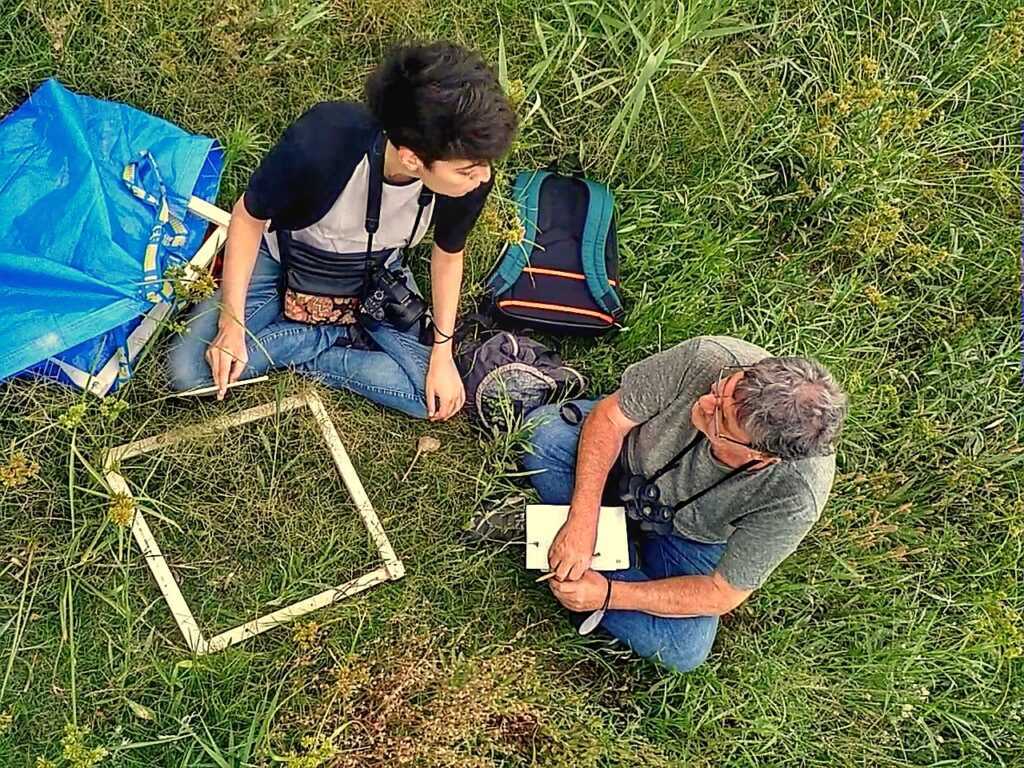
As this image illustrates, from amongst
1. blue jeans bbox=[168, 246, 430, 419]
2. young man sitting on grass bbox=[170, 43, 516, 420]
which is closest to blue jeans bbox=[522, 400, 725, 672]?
young man sitting on grass bbox=[170, 43, 516, 420]

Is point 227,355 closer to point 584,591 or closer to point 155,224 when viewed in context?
point 155,224

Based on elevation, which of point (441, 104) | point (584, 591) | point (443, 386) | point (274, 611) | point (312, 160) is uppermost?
point (441, 104)

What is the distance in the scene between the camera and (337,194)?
264cm

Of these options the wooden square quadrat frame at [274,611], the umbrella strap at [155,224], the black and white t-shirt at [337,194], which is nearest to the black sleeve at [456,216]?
the black and white t-shirt at [337,194]

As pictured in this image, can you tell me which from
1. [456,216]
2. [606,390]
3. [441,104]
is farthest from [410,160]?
[606,390]

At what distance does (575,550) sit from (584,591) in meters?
0.14

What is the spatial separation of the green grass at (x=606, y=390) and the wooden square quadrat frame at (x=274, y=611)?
5cm

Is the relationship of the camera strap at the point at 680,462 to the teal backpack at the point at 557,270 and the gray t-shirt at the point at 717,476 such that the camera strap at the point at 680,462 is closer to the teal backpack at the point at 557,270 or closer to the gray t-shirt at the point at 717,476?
the gray t-shirt at the point at 717,476

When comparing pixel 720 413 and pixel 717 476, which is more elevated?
pixel 720 413

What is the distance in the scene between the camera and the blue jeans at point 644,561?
312cm

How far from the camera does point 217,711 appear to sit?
2.89 meters

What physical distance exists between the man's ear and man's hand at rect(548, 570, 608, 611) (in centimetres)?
138

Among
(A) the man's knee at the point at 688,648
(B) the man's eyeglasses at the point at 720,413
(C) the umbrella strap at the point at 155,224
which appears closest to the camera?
(B) the man's eyeglasses at the point at 720,413

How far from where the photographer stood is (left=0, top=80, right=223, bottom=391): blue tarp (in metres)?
2.76
